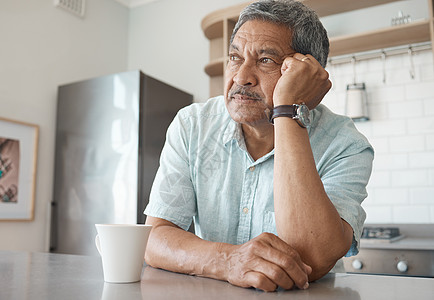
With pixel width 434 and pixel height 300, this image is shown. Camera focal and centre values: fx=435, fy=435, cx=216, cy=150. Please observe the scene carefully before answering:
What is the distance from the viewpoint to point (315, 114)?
1.27 meters

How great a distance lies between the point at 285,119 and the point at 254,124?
0.20 meters

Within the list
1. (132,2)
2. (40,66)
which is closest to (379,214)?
(40,66)

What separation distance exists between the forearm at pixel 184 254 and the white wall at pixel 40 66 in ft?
6.86

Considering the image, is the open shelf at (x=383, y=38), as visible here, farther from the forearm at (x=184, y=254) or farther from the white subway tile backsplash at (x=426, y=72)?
the forearm at (x=184, y=254)

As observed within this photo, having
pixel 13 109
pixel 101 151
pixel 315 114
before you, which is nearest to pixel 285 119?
pixel 315 114

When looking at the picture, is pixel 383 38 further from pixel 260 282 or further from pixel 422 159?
pixel 260 282

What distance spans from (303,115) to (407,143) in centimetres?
187

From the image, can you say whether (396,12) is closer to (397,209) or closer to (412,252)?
(397,209)

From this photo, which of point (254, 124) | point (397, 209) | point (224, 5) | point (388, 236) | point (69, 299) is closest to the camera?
point (69, 299)

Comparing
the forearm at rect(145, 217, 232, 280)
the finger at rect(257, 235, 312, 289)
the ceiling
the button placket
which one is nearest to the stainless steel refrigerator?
the ceiling

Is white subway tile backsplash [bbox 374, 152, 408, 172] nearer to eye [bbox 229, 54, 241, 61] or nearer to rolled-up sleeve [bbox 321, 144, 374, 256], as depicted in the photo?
rolled-up sleeve [bbox 321, 144, 374, 256]

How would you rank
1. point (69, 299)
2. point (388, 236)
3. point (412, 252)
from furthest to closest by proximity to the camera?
point (388, 236)
point (412, 252)
point (69, 299)

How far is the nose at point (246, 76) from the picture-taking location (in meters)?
1.15

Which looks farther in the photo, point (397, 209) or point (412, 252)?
point (397, 209)
